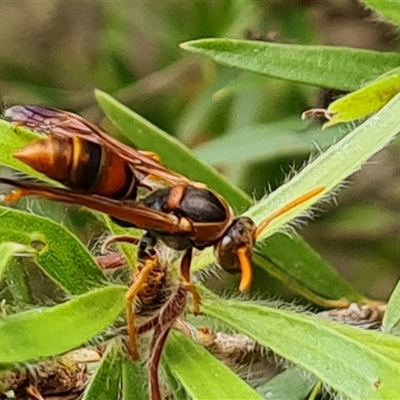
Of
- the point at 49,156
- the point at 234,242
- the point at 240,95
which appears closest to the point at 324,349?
the point at 234,242

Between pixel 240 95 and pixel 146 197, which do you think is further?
pixel 240 95

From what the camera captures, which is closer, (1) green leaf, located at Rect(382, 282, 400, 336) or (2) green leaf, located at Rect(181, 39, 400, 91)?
(1) green leaf, located at Rect(382, 282, 400, 336)

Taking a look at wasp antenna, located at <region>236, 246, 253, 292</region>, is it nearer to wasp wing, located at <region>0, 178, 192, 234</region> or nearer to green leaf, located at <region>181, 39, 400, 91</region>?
wasp wing, located at <region>0, 178, 192, 234</region>

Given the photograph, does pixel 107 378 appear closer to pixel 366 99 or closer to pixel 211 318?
pixel 211 318

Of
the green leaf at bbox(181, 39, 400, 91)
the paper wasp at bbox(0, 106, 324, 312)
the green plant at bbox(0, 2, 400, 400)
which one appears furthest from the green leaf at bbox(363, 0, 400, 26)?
the paper wasp at bbox(0, 106, 324, 312)

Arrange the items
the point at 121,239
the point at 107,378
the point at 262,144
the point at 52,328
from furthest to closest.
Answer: the point at 262,144 → the point at 121,239 → the point at 107,378 → the point at 52,328

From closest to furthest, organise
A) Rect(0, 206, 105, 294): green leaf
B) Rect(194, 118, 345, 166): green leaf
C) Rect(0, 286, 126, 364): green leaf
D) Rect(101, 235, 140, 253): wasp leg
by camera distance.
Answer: Rect(0, 286, 126, 364): green leaf, Rect(0, 206, 105, 294): green leaf, Rect(101, 235, 140, 253): wasp leg, Rect(194, 118, 345, 166): green leaf

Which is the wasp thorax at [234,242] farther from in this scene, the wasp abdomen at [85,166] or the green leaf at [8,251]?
the green leaf at [8,251]

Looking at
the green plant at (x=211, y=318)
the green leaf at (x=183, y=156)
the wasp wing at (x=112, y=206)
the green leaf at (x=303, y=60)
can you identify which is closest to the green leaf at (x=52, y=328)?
the green plant at (x=211, y=318)
